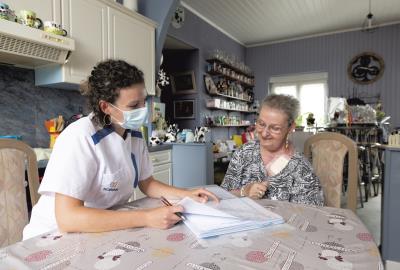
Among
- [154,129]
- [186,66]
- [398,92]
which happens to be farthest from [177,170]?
[398,92]

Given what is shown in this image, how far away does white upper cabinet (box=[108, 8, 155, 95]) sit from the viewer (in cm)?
250

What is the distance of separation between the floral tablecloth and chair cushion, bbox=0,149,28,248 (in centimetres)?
50

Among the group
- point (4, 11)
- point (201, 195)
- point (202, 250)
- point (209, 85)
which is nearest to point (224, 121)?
point (209, 85)

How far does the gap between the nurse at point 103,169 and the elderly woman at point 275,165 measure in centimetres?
44

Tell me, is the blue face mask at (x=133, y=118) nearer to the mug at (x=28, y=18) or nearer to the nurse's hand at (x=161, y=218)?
the nurse's hand at (x=161, y=218)

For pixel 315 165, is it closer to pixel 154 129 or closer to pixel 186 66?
pixel 154 129

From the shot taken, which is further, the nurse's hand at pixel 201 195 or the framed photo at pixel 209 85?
the framed photo at pixel 209 85

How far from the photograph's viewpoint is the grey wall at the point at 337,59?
16.6ft

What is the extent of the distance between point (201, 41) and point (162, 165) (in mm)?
2619

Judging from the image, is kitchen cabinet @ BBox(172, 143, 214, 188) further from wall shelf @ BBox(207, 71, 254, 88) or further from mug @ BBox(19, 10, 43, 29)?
wall shelf @ BBox(207, 71, 254, 88)

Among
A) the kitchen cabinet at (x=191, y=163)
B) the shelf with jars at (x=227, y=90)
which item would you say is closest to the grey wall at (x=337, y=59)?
the shelf with jars at (x=227, y=90)

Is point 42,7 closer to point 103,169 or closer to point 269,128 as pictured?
point 103,169

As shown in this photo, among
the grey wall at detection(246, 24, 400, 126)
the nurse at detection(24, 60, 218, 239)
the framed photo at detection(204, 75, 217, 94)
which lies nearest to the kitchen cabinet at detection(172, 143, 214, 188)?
Result: the framed photo at detection(204, 75, 217, 94)

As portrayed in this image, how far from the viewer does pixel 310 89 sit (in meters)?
5.94
